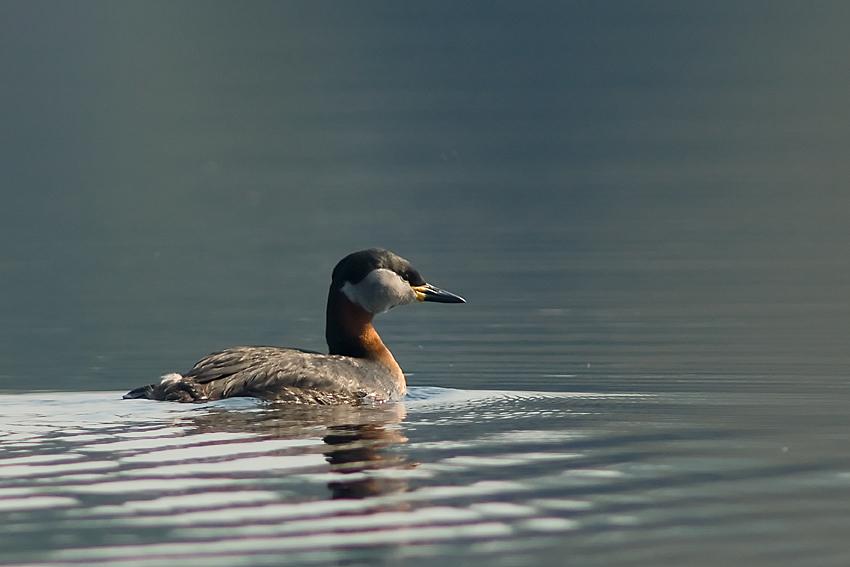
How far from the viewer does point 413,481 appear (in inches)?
303

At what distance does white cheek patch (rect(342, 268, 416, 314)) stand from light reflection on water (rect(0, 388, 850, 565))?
56.8 inches

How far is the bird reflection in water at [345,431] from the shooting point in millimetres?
7684

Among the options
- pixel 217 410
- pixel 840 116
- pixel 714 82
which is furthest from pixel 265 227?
pixel 714 82

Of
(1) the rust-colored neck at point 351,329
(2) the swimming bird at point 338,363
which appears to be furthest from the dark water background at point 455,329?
(1) the rust-colored neck at point 351,329

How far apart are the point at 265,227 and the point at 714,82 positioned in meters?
37.5

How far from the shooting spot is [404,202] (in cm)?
2678

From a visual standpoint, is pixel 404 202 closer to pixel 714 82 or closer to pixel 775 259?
pixel 775 259

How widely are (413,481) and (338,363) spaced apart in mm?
3278

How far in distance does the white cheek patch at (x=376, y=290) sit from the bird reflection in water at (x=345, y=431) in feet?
3.53

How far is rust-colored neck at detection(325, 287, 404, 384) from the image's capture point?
11656 mm

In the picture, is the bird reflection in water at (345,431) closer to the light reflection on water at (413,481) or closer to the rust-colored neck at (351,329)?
the light reflection on water at (413,481)

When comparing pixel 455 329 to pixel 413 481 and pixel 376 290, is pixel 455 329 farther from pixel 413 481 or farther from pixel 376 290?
pixel 413 481

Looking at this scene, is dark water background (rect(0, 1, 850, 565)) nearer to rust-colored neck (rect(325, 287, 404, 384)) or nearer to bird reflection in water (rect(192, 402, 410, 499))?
bird reflection in water (rect(192, 402, 410, 499))

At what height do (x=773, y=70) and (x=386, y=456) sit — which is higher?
(x=773, y=70)
